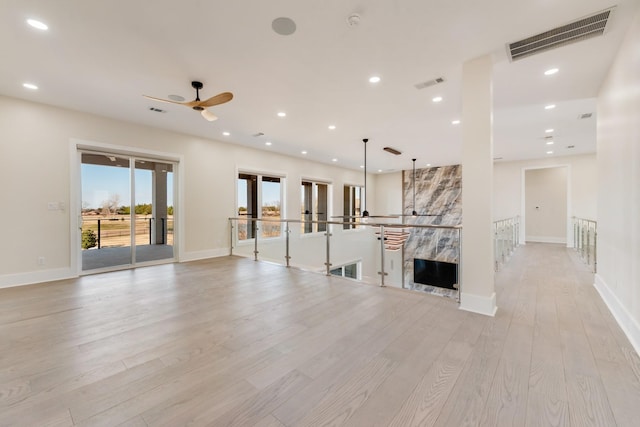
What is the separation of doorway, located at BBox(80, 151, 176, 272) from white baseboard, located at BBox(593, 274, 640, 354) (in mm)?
6819

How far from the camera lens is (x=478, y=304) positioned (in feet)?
9.55

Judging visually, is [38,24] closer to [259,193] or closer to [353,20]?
[353,20]

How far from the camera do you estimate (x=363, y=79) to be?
333 cm

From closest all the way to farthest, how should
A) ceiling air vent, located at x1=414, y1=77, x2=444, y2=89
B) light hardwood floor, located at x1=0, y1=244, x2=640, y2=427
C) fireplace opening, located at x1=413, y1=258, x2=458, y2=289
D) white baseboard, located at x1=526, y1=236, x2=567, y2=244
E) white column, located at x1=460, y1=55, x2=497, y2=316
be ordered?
light hardwood floor, located at x1=0, y1=244, x2=640, y2=427 → white column, located at x1=460, y1=55, x2=497, y2=316 → ceiling air vent, located at x1=414, y1=77, x2=444, y2=89 → white baseboard, located at x1=526, y1=236, x2=567, y2=244 → fireplace opening, located at x1=413, y1=258, x2=458, y2=289

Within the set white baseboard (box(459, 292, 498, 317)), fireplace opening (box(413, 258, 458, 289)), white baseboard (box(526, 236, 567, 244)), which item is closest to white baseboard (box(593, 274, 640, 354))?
white baseboard (box(459, 292, 498, 317))

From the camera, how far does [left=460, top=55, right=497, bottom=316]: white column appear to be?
2.81 m

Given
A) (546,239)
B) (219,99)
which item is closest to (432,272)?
(546,239)

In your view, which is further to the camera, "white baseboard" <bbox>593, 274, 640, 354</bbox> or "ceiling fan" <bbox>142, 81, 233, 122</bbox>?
"ceiling fan" <bbox>142, 81, 233, 122</bbox>

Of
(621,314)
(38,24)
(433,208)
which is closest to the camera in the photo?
(38,24)

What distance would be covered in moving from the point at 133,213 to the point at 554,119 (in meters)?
8.23

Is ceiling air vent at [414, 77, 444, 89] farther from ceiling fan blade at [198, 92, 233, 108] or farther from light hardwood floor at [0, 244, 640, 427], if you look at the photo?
light hardwood floor at [0, 244, 640, 427]

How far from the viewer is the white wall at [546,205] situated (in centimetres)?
912

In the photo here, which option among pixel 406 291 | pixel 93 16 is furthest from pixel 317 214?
pixel 93 16

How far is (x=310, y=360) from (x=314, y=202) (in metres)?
7.20
